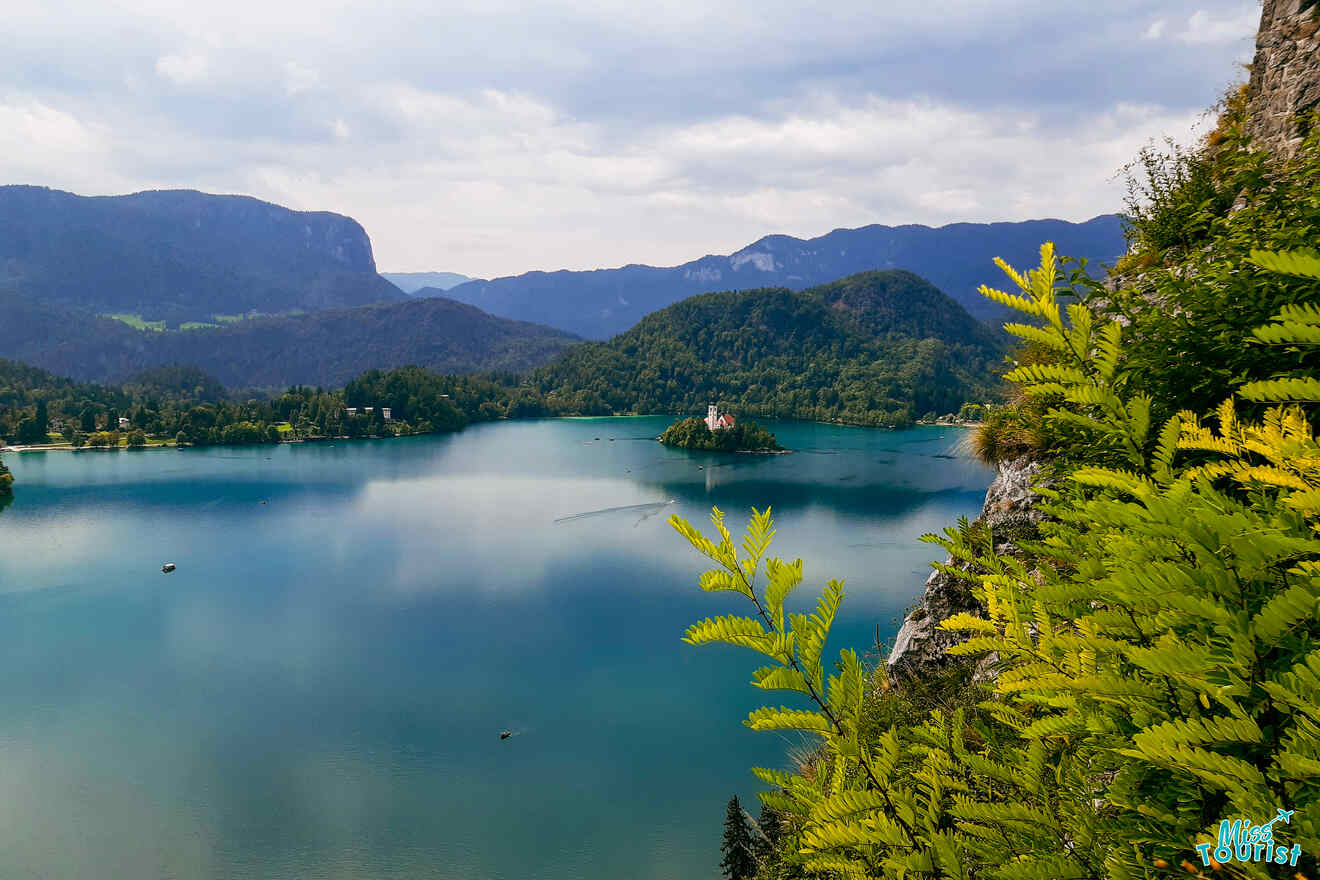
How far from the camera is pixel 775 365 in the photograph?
542 ft

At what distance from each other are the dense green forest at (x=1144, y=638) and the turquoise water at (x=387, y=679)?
734 inches

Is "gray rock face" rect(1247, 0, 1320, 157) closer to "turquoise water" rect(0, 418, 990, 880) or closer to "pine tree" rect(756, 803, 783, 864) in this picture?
"pine tree" rect(756, 803, 783, 864)

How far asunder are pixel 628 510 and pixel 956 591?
4452 cm

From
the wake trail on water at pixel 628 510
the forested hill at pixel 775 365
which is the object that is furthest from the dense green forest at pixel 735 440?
the forested hill at pixel 775 365

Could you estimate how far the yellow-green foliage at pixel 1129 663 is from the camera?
1.19 meters

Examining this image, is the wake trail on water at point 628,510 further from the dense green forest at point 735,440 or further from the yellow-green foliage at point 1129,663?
the yellow-green foliage at point 1129,663

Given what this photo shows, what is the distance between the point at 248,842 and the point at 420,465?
6647 cm

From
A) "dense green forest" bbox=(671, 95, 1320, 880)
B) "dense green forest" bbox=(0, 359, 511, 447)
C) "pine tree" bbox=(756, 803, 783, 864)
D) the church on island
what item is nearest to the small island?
the church on island

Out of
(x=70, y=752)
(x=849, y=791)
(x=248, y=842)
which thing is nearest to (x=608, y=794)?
(x=248, y=842)

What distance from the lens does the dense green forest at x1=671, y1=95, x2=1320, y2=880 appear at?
1.21 meters

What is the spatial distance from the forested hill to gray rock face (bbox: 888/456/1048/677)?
10707 cm

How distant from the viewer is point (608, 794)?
66.8ft

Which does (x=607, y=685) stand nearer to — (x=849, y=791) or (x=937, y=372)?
(x=849, y=791)

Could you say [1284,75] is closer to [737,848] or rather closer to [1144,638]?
[1144,638]
